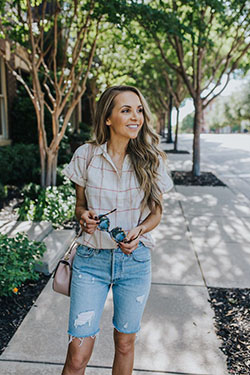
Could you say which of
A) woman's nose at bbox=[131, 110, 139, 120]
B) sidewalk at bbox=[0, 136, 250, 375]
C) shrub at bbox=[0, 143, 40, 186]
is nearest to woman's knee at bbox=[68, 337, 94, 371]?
sidewalk at bbox=[0, 136, 250, 375]

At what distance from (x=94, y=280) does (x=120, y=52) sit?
13440 millimetres

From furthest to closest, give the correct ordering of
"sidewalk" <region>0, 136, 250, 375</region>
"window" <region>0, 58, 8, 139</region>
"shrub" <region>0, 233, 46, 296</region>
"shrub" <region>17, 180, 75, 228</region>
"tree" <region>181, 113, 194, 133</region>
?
"tree" <region>181, 113, 194, 133</region>
"window" <region>0, 58, 8, 139</region>
"shrub" <region>17, 180, 75, 228</region>
"shrub" <region>0, 233, 46, 296</region>
"sidewalk" <region>0, 136, 250, 375</region>

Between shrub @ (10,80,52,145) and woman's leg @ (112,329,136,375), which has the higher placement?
shrub @ (10,80,52,145)

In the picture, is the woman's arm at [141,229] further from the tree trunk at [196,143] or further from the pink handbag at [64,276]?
the tree trunk at [196,143]

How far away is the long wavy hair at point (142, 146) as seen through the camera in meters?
1.99

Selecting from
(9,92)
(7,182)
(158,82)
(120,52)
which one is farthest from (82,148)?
(158,82)

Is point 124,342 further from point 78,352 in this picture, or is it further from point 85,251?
point 85,251

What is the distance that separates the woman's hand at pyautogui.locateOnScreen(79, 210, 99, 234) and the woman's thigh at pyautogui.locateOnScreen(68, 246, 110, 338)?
5.2 inches

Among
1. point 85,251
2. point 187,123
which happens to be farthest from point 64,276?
point 187,123

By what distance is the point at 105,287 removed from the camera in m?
1.94

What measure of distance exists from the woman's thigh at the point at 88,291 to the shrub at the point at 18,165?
5.98 meters

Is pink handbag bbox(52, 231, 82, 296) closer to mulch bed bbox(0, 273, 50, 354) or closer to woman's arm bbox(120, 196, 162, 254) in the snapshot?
woman's arm bbox(120, 196, 162, 254)

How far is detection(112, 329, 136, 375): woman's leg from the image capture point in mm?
1954

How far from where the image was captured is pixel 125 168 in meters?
2.00
